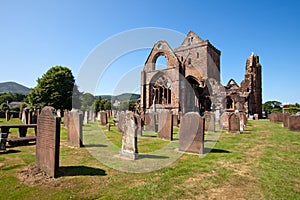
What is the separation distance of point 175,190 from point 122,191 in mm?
1042

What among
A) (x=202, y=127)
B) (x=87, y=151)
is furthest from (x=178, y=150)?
(x=87, y=151)

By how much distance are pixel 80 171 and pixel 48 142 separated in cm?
106

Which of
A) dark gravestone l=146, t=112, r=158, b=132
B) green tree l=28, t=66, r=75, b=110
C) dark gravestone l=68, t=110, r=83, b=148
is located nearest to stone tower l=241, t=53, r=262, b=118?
dark gravestone l=146, t=112, r=158, b=132

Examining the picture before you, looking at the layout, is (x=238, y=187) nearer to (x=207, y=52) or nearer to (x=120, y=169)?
(x=120, y=169)

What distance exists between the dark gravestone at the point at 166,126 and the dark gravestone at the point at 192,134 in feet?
7.11

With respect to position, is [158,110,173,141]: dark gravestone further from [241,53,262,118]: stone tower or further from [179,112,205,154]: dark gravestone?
[241,53,262,118]: stone tower

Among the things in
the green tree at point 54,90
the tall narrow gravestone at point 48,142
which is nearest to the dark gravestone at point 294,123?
the tall narrow gravestone at point 48,142

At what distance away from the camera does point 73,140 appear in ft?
26.0

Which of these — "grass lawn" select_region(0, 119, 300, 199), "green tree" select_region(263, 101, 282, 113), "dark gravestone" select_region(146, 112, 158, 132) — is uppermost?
"green tree" select_region(263, 101, 282, 113)

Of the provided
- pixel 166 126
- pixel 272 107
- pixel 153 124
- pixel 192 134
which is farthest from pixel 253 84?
pixel 272 107

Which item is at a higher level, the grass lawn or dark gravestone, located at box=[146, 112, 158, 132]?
dark gravestone, located at box=[146, 112, 158, 132]

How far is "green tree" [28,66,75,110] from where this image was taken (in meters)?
34.2

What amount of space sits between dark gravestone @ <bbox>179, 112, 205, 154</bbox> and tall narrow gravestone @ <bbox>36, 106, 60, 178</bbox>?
14.9ft

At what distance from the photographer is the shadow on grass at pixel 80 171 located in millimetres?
4517
